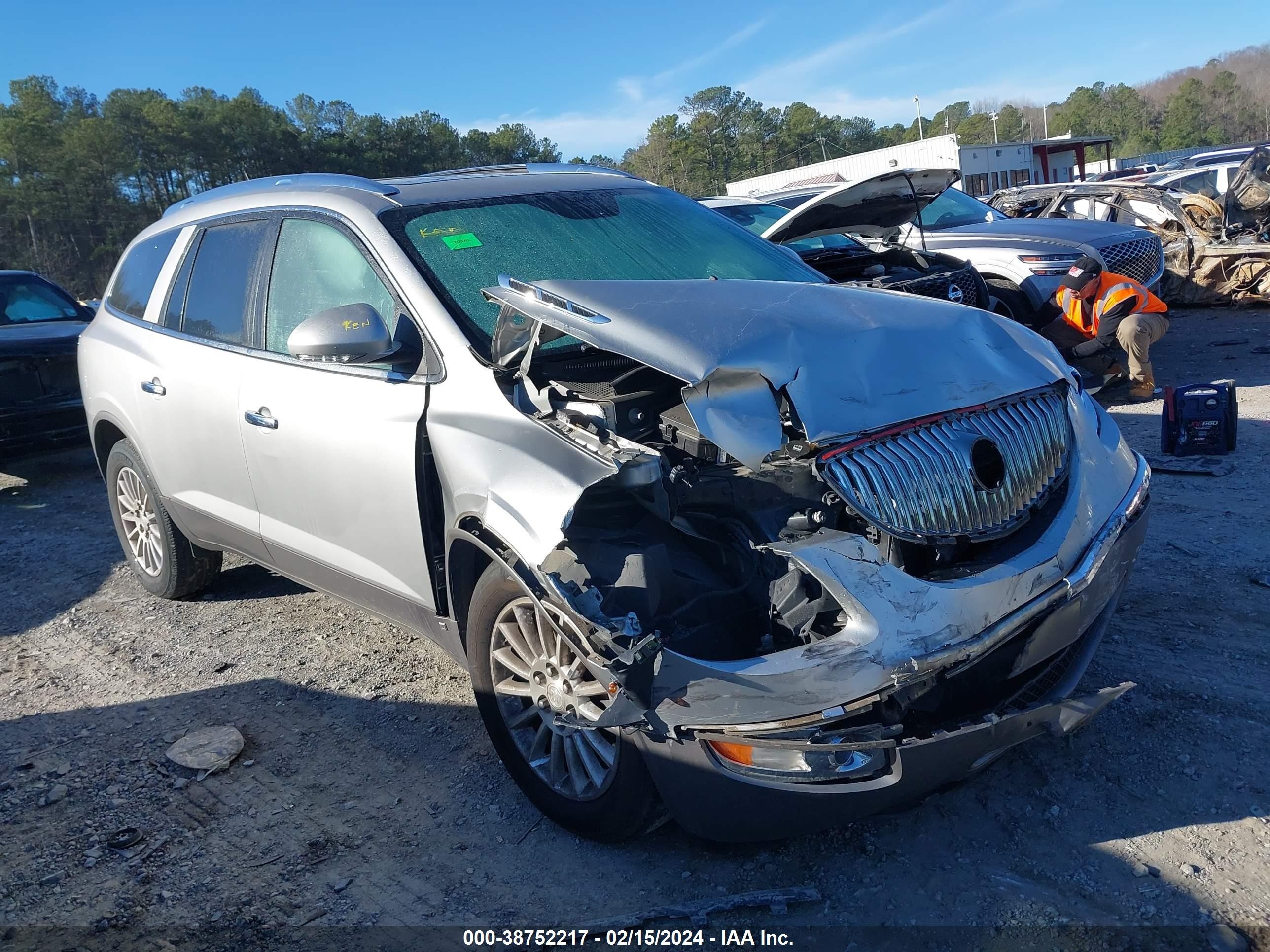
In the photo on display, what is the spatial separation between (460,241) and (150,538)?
9.86ft

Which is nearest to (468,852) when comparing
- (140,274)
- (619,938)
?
(619,938)

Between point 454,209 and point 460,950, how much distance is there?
2.57 meters

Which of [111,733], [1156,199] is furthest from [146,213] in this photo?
[111,733]

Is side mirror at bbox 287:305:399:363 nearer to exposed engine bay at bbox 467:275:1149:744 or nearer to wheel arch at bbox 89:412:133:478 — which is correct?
exposed engine bay at bbox 467:275:1149:744

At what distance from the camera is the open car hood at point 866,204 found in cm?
605

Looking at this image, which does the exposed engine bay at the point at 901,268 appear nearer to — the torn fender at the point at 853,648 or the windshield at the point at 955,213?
the windshield at the point at 955,213

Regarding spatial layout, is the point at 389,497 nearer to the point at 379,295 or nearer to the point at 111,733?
the point at 379,295

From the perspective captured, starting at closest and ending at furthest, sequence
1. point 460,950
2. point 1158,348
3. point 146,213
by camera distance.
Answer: point 460,950
point 1158,348
point 146,213

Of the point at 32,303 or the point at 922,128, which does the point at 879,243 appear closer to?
the point at 32,303

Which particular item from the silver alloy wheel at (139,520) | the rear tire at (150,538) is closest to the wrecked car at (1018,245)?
the rear tire at (150,538)

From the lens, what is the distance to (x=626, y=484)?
2.61 meters

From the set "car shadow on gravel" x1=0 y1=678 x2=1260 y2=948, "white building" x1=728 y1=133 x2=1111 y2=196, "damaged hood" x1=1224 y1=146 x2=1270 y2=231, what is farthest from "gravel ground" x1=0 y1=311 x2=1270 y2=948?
"white building" x1=728 y1=133 x2=1111 y2=196

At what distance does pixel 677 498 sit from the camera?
271 centimetres

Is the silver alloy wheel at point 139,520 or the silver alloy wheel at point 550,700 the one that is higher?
the silver alloy wheel at point 139,520
